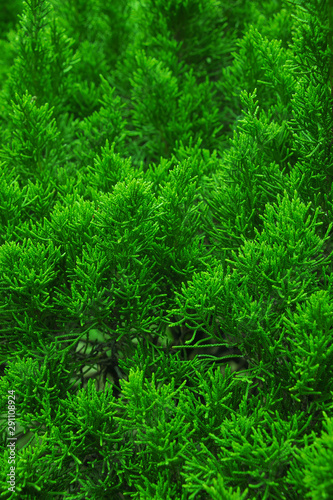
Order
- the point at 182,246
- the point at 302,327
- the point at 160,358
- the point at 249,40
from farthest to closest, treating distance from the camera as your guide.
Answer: the point at 249,40, the point at 182,246, the point at 160,358, the point at 302,327

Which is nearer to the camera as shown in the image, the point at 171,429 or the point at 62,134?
the point at 171,429

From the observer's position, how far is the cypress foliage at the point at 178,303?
162cm

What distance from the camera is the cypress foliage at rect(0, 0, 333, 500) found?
1.62 metres

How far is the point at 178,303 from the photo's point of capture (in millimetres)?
1835

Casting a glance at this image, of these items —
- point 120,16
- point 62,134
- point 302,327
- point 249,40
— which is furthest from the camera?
point 120,16

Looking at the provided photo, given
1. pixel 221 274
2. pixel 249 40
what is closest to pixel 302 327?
pixel 221 274

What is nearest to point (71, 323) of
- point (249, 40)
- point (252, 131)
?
point (252, 131)

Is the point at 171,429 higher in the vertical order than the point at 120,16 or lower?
lower

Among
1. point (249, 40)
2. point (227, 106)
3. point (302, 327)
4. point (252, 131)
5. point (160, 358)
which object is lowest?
point (160, 358)

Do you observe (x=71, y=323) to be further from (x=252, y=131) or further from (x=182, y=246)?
(x=252, y=131)

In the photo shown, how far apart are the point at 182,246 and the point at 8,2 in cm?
445

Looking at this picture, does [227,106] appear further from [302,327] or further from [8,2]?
[8,2]

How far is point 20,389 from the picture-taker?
71.3 inches

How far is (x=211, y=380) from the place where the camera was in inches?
68.7
